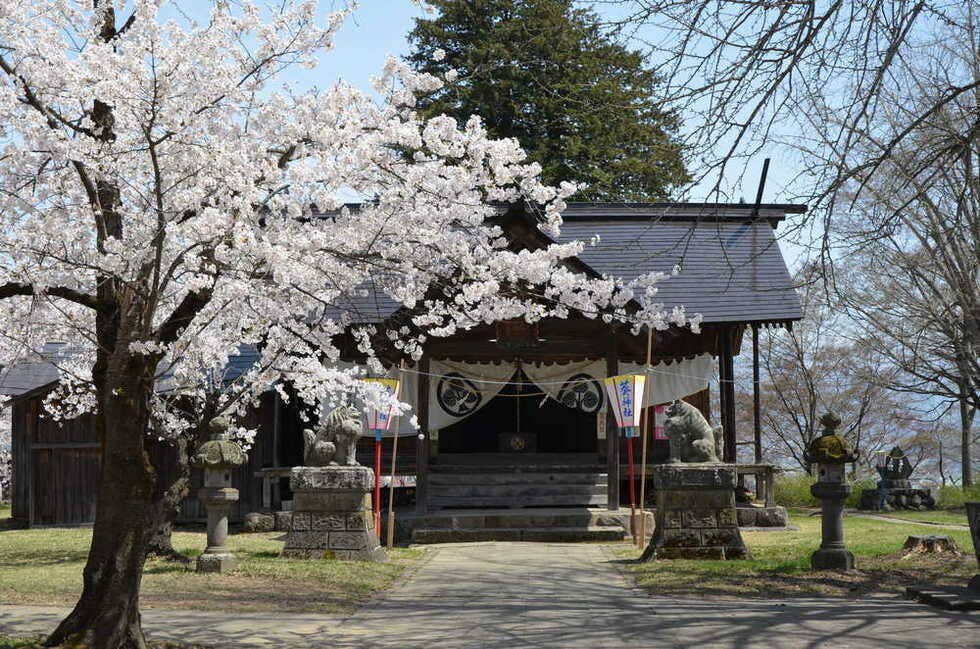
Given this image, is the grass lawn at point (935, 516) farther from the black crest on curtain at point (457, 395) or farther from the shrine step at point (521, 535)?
the black crest on curtain at point (457, 395)

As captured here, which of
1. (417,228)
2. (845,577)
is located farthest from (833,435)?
(417,228)

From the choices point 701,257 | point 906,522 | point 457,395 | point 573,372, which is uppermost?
point 701,257

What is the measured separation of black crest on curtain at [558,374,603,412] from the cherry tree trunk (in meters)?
12.7

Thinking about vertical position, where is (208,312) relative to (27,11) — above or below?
below

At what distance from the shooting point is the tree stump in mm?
12047

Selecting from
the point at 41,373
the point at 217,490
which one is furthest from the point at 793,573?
the point at 41,373

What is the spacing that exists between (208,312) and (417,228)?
2.62 meters

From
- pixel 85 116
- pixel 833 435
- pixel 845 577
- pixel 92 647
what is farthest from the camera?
pixel 833 435

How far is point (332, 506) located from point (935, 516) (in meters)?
14.3

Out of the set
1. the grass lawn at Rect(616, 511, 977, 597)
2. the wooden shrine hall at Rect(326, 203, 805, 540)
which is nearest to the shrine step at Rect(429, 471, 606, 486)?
the wooden shrine hall at Rect(326, 203, 805, 540)

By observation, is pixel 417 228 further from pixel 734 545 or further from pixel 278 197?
pixel 734 545

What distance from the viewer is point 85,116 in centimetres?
743

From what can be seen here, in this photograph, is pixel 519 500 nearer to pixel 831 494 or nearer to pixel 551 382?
pixel 551 382

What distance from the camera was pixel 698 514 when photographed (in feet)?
41.2
